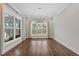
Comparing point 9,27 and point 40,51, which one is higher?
point 9,27

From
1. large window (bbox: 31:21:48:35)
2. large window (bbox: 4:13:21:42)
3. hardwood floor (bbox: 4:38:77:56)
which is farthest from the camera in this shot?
large window (bbox: 31:21:48:35)

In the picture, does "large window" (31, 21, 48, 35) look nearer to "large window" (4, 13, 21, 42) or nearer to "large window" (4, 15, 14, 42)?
"large window" (4, 13, 21, 42)

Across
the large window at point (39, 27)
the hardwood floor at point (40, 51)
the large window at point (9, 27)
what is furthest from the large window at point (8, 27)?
the large window at point (39, 27)

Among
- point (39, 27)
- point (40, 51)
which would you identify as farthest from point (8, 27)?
point (39, 27)

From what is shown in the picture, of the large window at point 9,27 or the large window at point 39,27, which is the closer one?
the large window at point 9,27

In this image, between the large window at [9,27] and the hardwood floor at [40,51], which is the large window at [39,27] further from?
the hardwood floor at [40,51]

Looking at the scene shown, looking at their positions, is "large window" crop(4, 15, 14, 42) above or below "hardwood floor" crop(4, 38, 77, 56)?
above

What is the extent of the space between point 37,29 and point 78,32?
7533 millimetres

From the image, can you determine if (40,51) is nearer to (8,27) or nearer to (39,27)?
(8,27)

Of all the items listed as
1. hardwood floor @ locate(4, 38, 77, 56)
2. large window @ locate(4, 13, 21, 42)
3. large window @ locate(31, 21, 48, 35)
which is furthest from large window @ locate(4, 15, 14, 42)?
large window @ locate(31, 21, 48, 35)

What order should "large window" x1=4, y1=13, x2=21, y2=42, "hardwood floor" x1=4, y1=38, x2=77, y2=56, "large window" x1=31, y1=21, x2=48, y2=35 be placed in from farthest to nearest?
"large window" x1=31, y1=21, x2=48, y2=35
"large window" x1=4, y1=13, x2=21, y2=42
"hardwood floor" x1=4, y1=38, x2=77, y2=56

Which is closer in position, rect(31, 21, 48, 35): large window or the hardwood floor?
the hardwood floor

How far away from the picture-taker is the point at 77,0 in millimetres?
2984

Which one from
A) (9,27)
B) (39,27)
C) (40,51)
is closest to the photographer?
(40,51)
